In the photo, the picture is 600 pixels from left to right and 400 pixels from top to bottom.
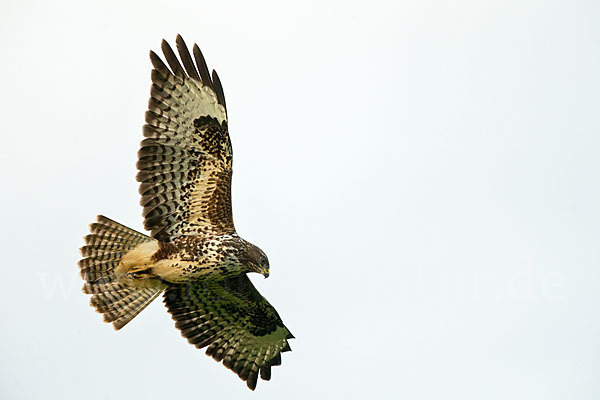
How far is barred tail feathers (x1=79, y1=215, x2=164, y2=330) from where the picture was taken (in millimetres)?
11352

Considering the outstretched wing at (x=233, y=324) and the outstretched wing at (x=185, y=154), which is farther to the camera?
the outstretched wing at (x=233, y=324)

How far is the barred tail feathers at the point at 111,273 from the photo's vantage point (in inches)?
447

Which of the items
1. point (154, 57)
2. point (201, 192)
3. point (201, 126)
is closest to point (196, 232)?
point (201, 192)

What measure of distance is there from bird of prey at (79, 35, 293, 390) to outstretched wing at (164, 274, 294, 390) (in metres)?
0.33

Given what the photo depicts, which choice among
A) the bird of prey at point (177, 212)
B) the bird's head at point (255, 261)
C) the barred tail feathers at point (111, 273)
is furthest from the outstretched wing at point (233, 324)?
the bird's head at point (255, 261)

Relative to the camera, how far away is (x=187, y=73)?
11016 millimetres

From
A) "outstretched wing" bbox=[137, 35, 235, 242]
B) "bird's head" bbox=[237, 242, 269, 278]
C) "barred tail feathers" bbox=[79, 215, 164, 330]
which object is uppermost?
"outstretched wing" bbox=[137, 35, 235, 242]

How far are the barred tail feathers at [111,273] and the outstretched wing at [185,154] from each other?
0.43 m

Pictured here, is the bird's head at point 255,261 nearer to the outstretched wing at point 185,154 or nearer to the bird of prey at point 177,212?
the bird of prey at point 177,212

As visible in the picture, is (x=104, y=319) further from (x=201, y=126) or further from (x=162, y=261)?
(x=201, y=126)

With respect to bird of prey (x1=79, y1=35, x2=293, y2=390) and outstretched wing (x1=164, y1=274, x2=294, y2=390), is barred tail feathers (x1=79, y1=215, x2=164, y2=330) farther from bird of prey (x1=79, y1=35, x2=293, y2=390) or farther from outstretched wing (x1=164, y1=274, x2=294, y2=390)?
outstretched wing (x1=164, y1=274, x2=294, y2=390)

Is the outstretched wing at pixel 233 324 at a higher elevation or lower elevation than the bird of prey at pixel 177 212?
lower

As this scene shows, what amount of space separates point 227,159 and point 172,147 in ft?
2.22

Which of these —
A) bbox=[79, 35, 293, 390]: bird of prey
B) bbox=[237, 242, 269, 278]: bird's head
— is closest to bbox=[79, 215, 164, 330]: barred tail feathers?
bbox=[79, 35, 293, 390]: bird of prey
